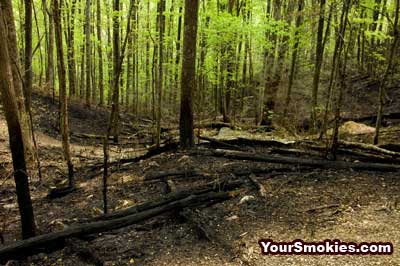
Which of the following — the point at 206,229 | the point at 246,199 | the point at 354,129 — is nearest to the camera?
the point at 206,229

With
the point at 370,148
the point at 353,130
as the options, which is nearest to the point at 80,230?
the point at 370,148

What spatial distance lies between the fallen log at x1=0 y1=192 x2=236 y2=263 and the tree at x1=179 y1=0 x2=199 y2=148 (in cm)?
330

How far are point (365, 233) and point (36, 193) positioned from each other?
7322 mm

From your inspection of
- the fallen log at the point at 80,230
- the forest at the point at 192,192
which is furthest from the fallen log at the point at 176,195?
the fallen log at the point at 80,230

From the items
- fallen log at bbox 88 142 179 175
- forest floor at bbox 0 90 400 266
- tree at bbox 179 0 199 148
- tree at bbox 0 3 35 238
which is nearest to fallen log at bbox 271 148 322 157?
forest floor at bbox 0 90 400 266

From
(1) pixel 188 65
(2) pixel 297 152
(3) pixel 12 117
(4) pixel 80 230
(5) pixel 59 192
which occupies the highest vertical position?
(1) pixel 188 65

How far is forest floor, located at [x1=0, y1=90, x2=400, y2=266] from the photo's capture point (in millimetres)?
4441

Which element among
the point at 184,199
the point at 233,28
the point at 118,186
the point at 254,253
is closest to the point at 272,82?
the point at 233,28

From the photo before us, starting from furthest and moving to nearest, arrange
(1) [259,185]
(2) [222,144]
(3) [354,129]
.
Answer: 1. (3) [354,129]
2. (2) [222,144]
3. (1) [259,185]

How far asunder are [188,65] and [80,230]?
5136 mm

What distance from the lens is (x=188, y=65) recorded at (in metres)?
8.82

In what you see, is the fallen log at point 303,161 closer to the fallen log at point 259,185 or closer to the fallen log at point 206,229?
the fallen log at point 259,185

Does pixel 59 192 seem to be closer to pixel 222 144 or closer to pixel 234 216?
pixel 222 144

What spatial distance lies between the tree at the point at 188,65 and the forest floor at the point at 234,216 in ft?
3.13
